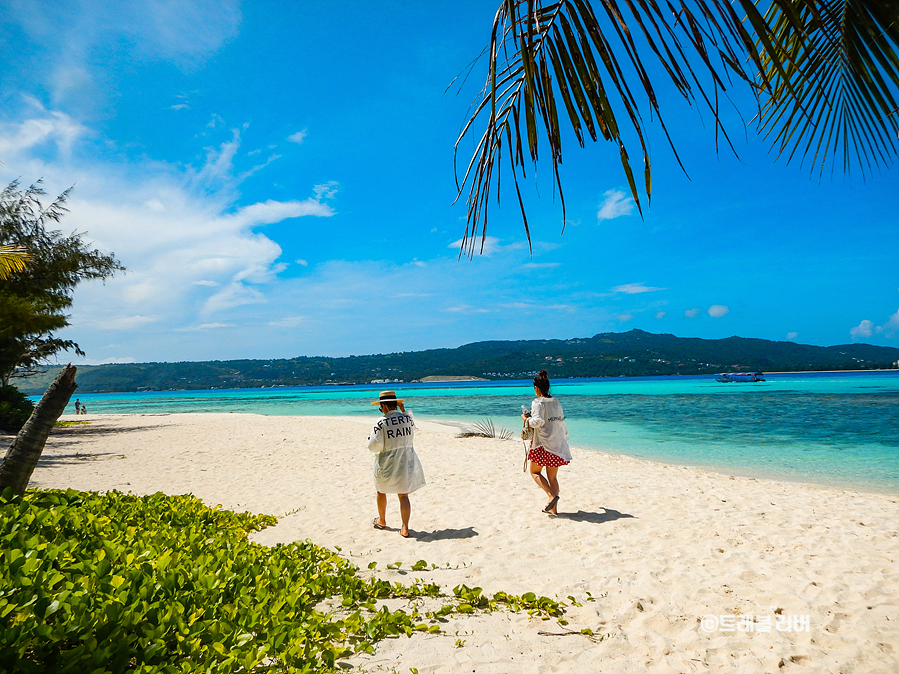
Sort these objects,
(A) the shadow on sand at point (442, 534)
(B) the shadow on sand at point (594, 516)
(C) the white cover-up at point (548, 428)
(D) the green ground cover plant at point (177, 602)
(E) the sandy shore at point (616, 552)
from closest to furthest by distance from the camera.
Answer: (D) the green ground cover plant at point (177, 602) → (E) the sandy shore at point (616, 552) → (A) the shadow on sand at point (442, 534) → (B) the shadow on sand at point (594, 516) → (C) the white cover-up at point (548, 428)

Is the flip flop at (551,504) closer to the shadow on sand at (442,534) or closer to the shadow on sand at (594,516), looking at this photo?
the shadow on sand at (594,516)

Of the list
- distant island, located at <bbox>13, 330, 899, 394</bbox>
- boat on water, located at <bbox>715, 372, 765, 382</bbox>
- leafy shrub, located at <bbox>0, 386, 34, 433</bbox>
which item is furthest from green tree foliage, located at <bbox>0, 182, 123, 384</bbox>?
distant island, located at <bbox>13, 330, 899, 394</bbox>

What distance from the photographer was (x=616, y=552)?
5.11 meters

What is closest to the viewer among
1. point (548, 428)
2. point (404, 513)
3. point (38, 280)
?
point (404, 513)

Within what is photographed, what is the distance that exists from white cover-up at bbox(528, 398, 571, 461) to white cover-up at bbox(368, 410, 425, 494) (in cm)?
182

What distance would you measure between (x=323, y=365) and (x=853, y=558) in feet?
516

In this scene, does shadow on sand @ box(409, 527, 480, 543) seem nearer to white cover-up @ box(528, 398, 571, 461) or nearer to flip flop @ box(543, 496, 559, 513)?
flip flop @ box(543, 496, 559, 513)

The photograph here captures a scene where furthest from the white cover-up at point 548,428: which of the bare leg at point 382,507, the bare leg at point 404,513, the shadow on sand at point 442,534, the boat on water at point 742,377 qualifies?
the boat on water at point 742,377

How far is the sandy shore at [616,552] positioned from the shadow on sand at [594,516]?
51 millimetres

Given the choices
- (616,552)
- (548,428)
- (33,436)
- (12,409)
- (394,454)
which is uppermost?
(33,436)

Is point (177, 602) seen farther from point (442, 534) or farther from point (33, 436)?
point (442, 534)

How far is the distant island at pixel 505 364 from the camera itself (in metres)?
120

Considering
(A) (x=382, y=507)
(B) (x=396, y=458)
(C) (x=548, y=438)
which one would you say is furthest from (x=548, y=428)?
(A) (x=382, y=507)

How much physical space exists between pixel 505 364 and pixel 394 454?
130761mm
